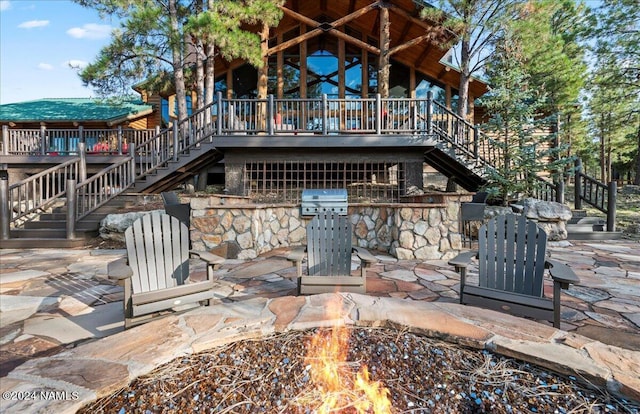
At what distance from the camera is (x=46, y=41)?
14727 millimetres

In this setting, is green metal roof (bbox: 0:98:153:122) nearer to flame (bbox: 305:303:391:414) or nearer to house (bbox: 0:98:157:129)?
house (bbox: 0:98:157:129)

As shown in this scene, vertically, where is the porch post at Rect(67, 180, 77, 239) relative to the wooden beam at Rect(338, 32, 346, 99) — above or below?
below

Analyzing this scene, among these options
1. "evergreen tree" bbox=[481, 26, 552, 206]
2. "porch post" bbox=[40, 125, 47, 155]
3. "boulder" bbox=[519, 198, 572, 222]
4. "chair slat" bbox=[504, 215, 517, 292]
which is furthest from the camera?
"porch post" bbox=[40, 125, 47, 155]

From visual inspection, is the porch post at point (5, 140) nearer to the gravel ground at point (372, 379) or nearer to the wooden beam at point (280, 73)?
the wooden beam at point (280, 73)

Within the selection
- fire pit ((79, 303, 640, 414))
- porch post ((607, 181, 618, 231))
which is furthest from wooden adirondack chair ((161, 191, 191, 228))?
porch post ((607, 181, 618, 231))

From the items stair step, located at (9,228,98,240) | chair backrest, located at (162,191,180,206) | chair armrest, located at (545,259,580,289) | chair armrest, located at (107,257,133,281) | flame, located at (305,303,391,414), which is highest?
chair backrest, located at (162,191,180,206)

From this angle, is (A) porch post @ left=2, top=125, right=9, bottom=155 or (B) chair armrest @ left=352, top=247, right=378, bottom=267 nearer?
(B) chair armrest @ left=352, top=247, right=378, bottom=267

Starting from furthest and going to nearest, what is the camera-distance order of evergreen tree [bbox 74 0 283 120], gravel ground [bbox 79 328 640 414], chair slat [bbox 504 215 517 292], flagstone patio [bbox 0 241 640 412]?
evergreen tree [bbox 74 0 283 120], chair slat [bbox 504 215 517 292], flagstone patio [bbox 0 241 640 412], gravel ground [bbox 79 328 640 414]

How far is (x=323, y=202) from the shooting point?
632cm

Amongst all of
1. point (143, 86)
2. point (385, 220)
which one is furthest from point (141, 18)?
point (385, 220)

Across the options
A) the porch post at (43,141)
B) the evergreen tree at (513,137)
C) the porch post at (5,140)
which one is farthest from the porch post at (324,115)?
the porch post at (5,140)

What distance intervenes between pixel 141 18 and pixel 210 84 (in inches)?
95.1

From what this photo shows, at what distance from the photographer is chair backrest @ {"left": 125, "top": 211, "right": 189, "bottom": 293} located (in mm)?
2598

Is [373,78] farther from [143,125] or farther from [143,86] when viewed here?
[143,125]
